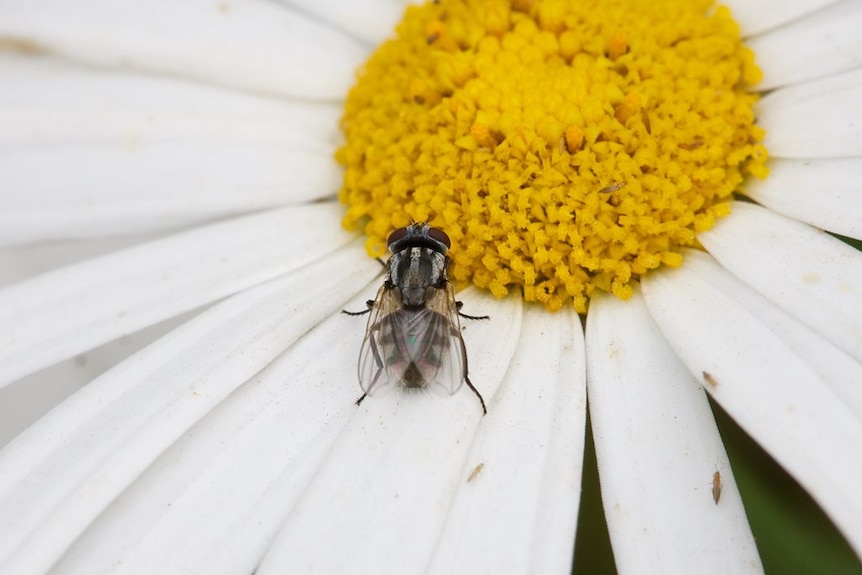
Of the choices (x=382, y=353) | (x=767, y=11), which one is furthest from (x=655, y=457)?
(x=767, y=11)

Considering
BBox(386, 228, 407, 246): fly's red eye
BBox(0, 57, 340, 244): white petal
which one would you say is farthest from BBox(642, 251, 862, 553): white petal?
BBox(0, 57, 340, 244): white petal

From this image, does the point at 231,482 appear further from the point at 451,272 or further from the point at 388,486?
the point at 451,272

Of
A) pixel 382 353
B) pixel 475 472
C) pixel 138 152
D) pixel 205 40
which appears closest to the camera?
pixel 475 472

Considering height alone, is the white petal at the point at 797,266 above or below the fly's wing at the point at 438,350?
above

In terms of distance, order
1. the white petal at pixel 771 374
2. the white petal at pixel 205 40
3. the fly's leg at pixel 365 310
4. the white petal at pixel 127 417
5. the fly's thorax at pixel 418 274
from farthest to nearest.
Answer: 1. the white petal at pixel 205 40
2. the fly's leg at pixel 365 310
3. the fly's thorax at pixel 418 274
4. the white petal at pixel 127 417
5. the white petal at pixel 771 374

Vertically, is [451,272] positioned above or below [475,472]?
above

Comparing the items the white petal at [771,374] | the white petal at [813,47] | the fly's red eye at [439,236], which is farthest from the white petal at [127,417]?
the white petal at [813,47]

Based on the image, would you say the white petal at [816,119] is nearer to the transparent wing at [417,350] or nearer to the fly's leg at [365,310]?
the transparent wing at [417,350]
